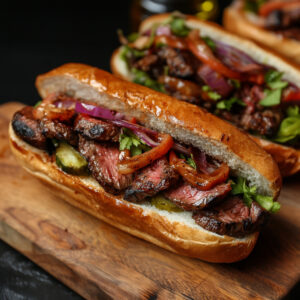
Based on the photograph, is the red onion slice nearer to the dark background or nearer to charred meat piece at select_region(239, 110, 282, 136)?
charred meat piece at select_region(239, 110, 282, 136)

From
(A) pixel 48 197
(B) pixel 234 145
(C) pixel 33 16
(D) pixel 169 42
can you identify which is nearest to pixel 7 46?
(C) pixel 33 16

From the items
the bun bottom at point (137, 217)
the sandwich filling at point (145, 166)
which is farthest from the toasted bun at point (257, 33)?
the bun bottom at point (137, 217)

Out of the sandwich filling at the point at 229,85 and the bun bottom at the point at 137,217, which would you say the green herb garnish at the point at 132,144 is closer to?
the bun bottom at the point at 137,217

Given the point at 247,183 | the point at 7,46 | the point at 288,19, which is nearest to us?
the point at 247,183

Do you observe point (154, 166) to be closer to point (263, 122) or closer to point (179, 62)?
point (263, 122)

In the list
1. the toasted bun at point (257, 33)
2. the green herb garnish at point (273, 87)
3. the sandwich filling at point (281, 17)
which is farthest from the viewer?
the sandwich filling at point (281, 17)

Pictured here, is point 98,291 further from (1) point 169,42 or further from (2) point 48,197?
(1) point 169,42
